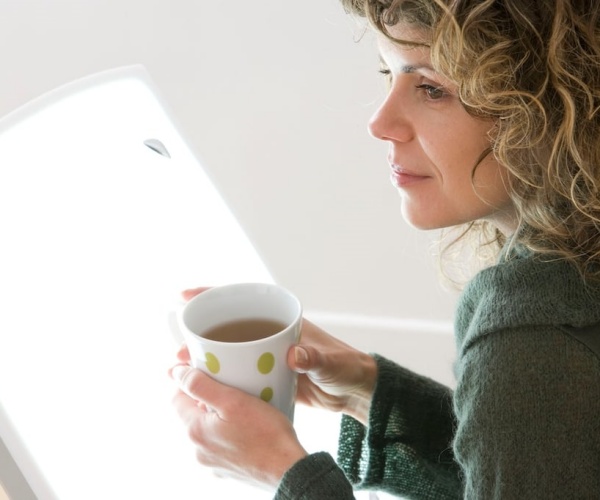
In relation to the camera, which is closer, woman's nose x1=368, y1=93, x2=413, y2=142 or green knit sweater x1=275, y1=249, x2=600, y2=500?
green knit sweater x1=275, y1=249, x2=600, y2=500

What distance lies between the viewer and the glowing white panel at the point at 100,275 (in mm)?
678

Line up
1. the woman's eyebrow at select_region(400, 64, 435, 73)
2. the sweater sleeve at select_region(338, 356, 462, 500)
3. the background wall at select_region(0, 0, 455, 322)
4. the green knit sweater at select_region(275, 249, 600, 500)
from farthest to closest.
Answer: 1. the background wall at select_region(0, 0, 455, 322)
2. the sweater sleeve at select_region(338, 356, 462, 500)
3. the woman's eyebrow at select_region(400, 64, 435, 73)
4. the green knit sweater at select_region(275, 249, 600, 500)

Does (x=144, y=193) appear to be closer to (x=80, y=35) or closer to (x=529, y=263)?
(x=529, y=263)

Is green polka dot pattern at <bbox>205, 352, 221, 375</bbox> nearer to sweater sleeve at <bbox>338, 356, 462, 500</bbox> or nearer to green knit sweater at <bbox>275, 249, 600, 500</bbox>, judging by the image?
green knit sweater at <bbox>275, 249, 600, 500</bbox>

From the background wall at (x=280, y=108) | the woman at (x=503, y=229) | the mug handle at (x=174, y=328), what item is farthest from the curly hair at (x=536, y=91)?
the background wall at (x=280, y=108)

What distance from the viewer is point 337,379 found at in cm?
88

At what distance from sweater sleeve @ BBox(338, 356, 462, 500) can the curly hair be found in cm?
23

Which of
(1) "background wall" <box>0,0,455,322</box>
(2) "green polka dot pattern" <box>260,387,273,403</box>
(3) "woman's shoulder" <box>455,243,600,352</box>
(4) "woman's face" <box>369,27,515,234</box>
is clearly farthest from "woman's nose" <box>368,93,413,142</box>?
(1) "background wall" <box>0,0,455,322</box>

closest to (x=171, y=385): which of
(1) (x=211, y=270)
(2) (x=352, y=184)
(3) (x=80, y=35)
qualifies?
(1) (x=211, y=270)

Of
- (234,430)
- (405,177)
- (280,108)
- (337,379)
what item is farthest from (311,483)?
(280,108)

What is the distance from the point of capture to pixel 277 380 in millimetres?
703

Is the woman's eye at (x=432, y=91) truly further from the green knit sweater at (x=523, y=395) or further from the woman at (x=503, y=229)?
the green knit sweater at (x=523, y=395)

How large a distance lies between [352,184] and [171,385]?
32.8 inches

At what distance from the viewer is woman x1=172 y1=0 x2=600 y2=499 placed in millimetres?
658
